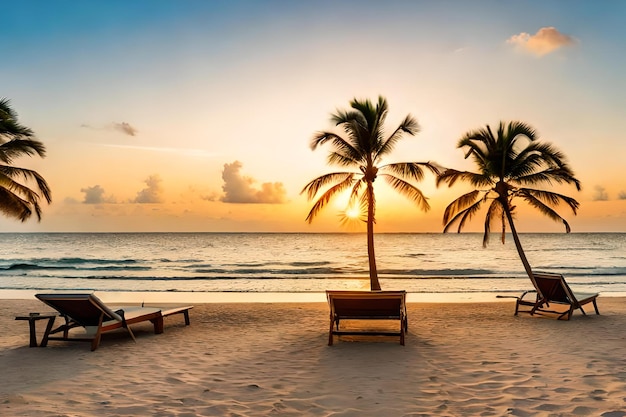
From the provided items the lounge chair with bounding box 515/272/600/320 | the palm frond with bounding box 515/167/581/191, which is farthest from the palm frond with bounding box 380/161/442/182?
the lounge chair with bounding box 515/272/600/320

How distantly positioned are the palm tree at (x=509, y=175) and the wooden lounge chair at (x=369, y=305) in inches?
322

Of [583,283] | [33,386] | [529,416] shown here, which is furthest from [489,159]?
[583,283]

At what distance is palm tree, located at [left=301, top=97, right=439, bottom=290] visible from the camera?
15141 millimetres

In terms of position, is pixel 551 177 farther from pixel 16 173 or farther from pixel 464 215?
pixel 16 173

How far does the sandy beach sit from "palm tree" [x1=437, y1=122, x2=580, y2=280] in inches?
228

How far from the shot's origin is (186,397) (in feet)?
16.1

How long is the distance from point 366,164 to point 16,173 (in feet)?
35.2

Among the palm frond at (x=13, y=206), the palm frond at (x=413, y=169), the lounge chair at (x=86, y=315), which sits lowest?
the lounge chair at (x=86, y=315)

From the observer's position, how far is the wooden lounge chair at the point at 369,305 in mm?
7441

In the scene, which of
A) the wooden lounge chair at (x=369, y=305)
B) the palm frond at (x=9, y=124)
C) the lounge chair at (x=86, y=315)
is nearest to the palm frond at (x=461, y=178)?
the wooden lounge chair at (x=369, y=305)

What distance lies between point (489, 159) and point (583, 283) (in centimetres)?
1473

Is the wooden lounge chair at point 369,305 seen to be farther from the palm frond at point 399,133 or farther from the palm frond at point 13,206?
the palm frond at point 13,206

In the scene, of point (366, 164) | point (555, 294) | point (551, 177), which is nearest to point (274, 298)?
point (366, 164)

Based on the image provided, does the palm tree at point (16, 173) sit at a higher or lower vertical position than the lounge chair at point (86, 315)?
higher
